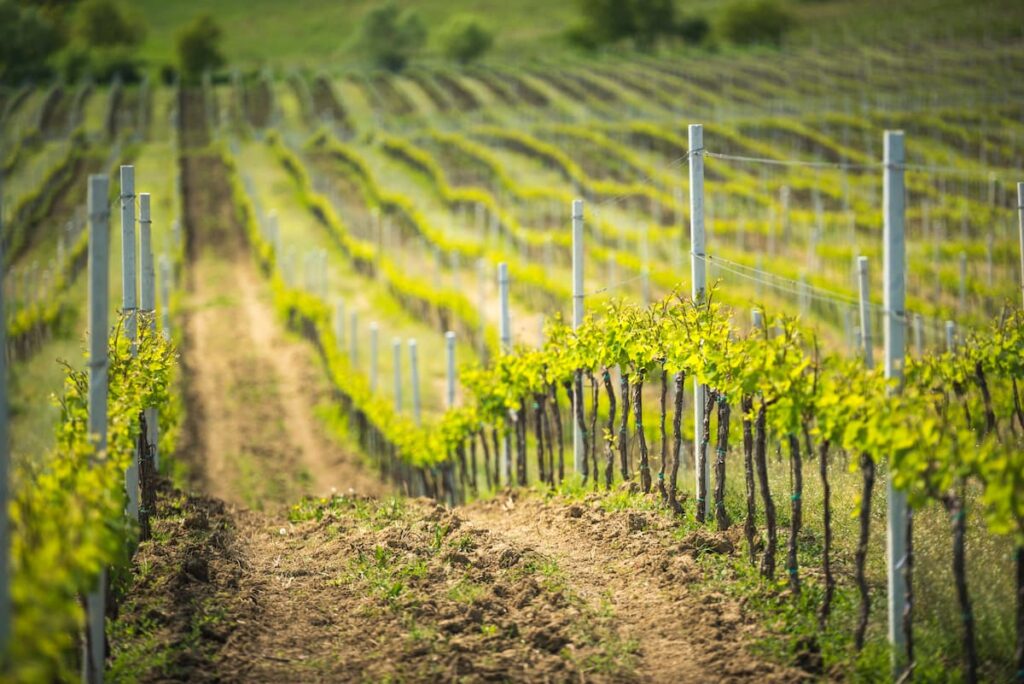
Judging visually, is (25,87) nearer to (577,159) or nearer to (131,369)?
(577,159)

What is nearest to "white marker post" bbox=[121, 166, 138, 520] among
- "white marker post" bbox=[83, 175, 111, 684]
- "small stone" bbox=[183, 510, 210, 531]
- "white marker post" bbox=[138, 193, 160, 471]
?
"white marker post" bbox=[138, 193, 160, 471]

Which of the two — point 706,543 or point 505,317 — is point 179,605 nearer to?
point 706,543

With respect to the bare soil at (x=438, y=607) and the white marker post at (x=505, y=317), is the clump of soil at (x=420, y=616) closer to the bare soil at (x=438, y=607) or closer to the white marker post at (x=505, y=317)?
the bare soil at (x=438, y=607)

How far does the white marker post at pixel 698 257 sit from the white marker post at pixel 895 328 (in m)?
3.03

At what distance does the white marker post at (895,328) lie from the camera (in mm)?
8281

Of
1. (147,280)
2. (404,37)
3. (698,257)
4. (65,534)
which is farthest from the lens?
(404,37)

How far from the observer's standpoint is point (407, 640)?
8.84 meters

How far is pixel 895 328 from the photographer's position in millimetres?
8312

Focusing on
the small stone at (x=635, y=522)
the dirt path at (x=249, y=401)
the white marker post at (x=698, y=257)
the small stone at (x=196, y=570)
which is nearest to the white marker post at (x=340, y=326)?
the dirt path at (x=249, y=401)

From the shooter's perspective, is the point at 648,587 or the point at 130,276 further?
the point at 130,276

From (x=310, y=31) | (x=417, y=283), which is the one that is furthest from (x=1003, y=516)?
(x=310, y=31)

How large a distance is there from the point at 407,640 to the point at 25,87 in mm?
76869

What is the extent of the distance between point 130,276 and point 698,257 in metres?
5.11

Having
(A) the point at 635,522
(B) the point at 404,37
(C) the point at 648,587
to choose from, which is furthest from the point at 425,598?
(B) the point at 404,37
